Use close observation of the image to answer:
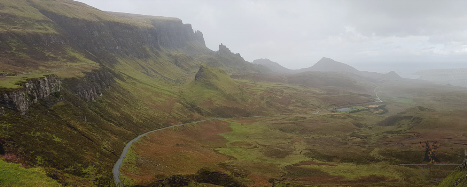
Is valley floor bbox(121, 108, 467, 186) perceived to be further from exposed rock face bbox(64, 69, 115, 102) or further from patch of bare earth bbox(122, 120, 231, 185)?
exposed rock face bbox(64, 69, 115, 102)

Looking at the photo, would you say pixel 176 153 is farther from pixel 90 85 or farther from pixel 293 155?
pixel 90 85

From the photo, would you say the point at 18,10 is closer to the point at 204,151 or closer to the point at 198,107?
the point at 198,107

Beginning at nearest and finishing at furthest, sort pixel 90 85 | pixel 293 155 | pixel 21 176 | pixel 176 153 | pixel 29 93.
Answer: pixel 21 176
pixel 29 93
pixel 176 153
pixel 293 155
pixel 90 85

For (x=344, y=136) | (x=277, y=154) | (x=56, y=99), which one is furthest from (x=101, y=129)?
(x=344, y=136)

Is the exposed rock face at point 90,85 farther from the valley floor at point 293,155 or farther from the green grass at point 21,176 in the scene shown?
the green grass at point 21,176

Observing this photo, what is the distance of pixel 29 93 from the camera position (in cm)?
7738

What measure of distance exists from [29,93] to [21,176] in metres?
48.7

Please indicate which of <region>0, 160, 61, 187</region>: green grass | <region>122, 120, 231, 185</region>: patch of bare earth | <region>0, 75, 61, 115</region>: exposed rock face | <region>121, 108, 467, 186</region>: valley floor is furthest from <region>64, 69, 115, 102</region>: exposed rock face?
<region>0, 160, 61, 187</region>: green grass

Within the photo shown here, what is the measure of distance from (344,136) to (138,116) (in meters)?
107

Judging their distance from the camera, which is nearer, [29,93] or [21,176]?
[21,176]

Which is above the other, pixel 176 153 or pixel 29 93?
pixel 29 93

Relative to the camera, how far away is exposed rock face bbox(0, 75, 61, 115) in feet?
216

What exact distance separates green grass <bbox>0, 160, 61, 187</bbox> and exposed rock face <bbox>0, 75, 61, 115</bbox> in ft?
103

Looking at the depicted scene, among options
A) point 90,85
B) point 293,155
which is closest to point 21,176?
point 293,155
